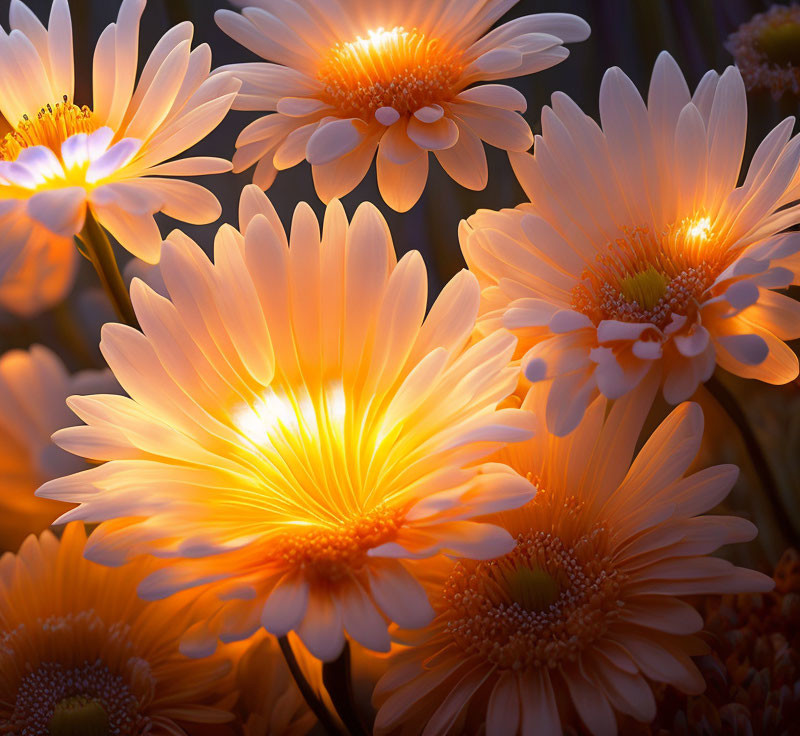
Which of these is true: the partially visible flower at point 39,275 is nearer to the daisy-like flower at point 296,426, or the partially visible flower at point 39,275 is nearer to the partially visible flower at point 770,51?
the daisy-like flower at point 296,426

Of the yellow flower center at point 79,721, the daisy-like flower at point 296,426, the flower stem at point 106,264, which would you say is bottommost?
the yellow flower center at point 79,721

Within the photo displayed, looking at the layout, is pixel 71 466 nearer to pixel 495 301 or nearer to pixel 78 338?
pixel 78 338

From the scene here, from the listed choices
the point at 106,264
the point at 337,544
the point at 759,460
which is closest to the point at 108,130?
the point at 106,264

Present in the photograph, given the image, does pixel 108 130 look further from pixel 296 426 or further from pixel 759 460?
pixel 759 460

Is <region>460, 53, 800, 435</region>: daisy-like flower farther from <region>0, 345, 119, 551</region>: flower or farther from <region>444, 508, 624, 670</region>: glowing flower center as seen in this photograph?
<region>0, 345, 119, 551</region>: flower

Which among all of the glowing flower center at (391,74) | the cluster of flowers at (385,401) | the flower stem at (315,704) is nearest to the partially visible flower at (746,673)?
the cluster of flowers at (385,401)

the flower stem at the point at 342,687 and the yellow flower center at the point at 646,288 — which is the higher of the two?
the yellow flower center at the point at 646,288
